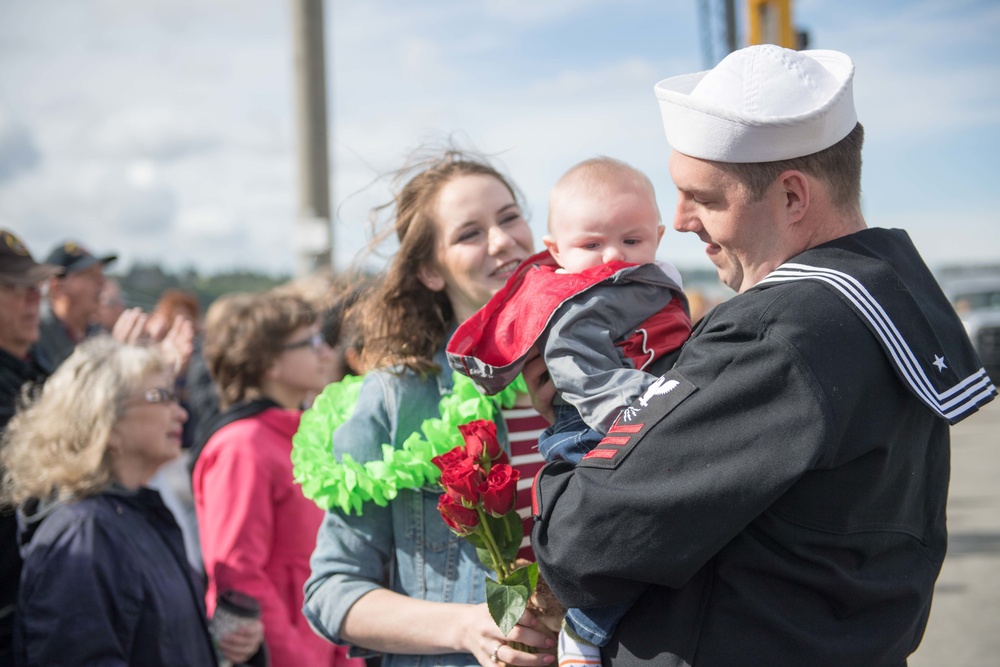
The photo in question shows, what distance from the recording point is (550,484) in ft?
5.57

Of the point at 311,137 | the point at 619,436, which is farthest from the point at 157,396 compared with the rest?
the point at 311,137

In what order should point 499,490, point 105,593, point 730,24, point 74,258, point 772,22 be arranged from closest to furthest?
point 499,490
point 105,593
point 772,22
point 74,258
point 730,24

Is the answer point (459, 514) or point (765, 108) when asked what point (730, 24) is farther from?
point (459, 514)

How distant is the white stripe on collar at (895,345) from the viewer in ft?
4.90

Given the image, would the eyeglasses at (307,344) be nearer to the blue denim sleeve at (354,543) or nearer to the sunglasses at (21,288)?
the sunglasses at (21,288)

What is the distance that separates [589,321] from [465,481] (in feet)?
1.44

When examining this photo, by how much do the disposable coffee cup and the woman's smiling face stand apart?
56.6 inches

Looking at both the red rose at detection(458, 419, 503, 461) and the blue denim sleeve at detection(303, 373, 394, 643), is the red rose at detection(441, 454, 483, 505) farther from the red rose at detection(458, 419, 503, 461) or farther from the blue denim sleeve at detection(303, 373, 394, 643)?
the blue denim sleeve at detection(303, 373, 394, 643)

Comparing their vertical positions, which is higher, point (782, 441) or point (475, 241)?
point (475, 241)

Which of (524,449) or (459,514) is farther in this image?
(524,449)

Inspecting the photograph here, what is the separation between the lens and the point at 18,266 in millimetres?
4320

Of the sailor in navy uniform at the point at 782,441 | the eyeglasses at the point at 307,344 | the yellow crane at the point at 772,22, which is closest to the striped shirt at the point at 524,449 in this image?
the sailor in navy uniform at the point at 782,441

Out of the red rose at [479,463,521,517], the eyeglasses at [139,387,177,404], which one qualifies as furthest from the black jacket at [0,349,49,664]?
the red rose at [479,463,521,517]

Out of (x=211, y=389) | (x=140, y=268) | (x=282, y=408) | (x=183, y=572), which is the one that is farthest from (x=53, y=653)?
(x=140, y=268)
